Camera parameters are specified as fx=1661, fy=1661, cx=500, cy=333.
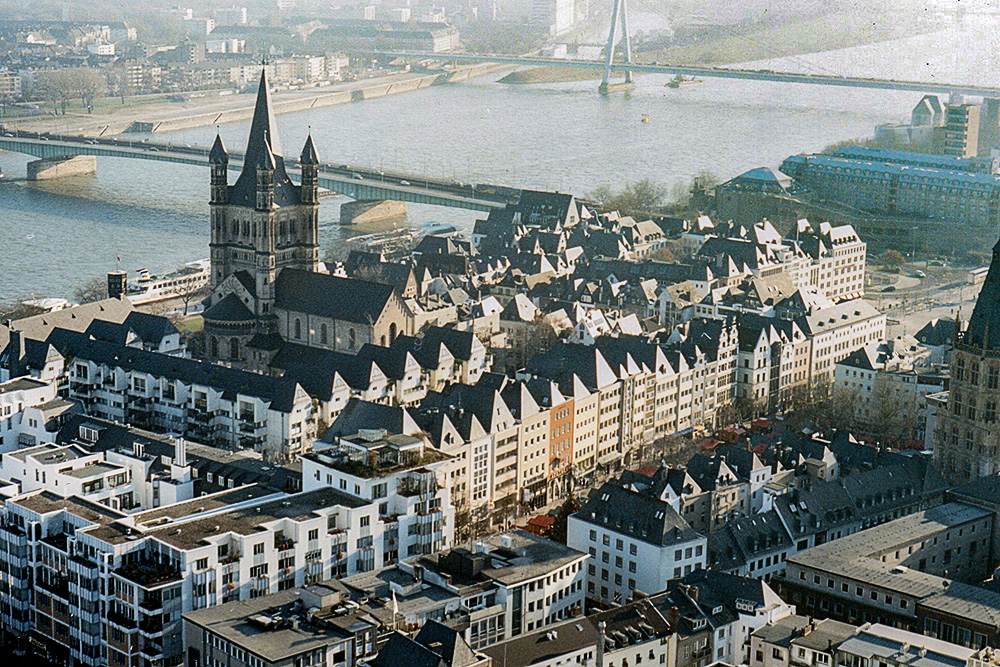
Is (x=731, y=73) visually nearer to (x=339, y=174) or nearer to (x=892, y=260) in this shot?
(x=339, y=174)

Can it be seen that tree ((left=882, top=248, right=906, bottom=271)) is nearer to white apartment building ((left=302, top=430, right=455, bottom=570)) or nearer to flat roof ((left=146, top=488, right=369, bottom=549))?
white apartment building ((left=302, top=430, right=455, bottom=570))

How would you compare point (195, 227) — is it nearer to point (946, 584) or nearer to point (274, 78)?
point (946, 584)

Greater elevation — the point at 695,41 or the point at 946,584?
the point at 695,41

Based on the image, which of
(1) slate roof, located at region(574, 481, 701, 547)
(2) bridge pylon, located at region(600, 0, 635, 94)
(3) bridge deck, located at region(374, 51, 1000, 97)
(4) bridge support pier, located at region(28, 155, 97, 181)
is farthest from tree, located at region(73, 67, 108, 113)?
(1) slate roof, located at region(574, 481, 701, 547)

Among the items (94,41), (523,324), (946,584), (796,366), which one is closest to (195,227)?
(523,324)

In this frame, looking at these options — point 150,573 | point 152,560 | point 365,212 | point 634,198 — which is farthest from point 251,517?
point 634,198

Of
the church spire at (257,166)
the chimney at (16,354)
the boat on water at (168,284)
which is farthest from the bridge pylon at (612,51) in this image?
the chimney at (16,354)
